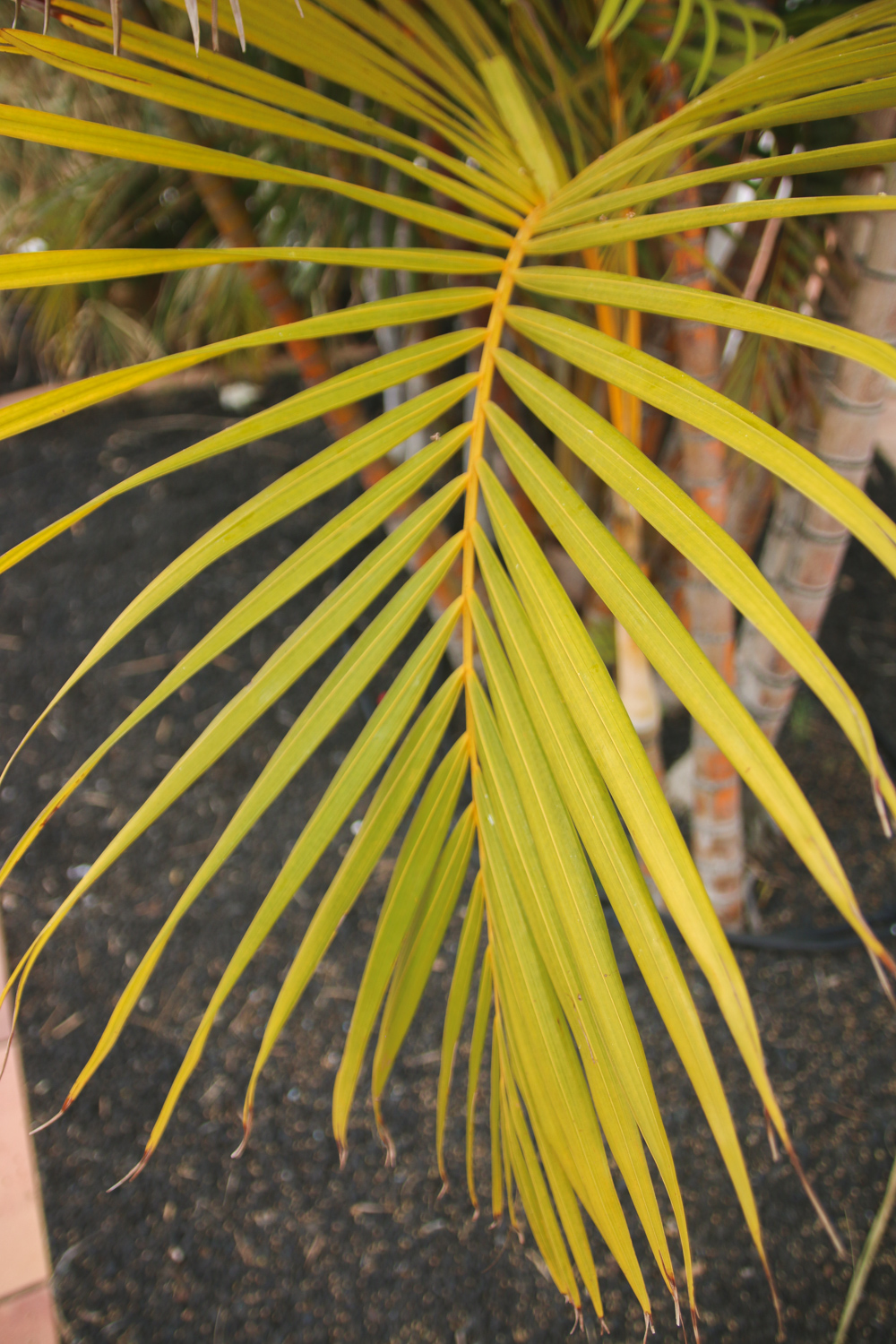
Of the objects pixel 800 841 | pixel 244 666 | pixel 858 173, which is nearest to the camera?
pixel 800 841

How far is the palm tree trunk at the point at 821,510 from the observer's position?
0.63 m

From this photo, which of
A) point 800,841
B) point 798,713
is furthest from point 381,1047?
point 798,713

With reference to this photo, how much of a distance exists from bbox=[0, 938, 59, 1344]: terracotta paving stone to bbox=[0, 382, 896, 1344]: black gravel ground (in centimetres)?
2

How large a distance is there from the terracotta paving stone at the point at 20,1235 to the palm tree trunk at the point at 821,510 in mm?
992

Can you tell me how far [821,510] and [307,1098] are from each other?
33.9 inches

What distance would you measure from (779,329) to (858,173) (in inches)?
18.9

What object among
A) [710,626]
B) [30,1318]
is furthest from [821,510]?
[30,1318]

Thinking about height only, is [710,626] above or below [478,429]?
below

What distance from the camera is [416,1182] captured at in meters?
0.89

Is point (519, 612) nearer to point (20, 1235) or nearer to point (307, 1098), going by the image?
point (307, 1098)

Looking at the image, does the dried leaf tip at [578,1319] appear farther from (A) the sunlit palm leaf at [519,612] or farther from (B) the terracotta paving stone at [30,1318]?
(B) the terracotta paving stone at [30,1318]

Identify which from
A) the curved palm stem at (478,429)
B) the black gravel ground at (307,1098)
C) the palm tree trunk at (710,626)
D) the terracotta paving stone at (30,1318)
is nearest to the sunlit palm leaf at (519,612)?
the curved palm stem at (478,429)

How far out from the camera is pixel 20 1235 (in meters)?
0.89

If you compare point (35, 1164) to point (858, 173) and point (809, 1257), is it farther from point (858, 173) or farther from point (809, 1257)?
point (858, 173)
